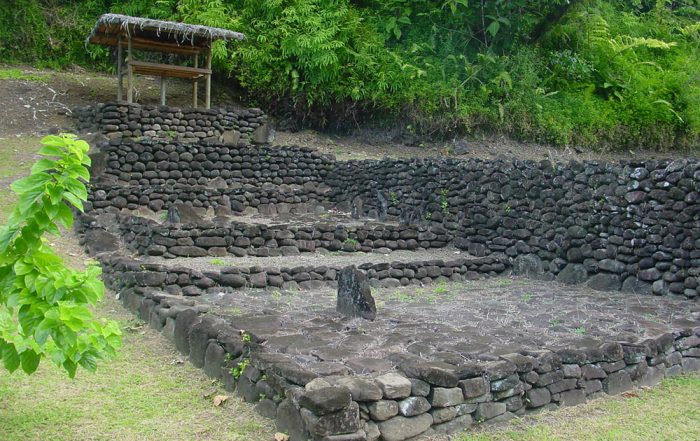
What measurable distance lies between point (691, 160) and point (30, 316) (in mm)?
8533

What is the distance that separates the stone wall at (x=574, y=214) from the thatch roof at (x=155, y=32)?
18.1 feet

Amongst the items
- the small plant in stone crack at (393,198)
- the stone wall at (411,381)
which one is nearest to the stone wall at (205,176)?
the small plant in stone crack at (393,198)

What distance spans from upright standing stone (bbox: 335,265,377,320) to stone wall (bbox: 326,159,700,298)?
4398mm

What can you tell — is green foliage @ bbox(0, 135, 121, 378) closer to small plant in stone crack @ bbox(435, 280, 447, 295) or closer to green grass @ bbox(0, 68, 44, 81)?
small plant in stone crack @ bbox(435, 280, 447, 295)

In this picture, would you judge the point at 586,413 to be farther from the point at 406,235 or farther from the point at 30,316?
the point at 406,235

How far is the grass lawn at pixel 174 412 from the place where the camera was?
484 cm

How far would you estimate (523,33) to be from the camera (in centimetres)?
1923

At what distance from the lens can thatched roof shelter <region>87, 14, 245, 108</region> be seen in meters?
14.3

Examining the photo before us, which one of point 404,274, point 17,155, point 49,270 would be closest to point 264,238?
point 404,274


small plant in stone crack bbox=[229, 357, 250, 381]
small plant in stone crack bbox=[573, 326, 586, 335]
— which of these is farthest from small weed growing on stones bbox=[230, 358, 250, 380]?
small plant in stone crack bbox=[573, 326, 586, 335]

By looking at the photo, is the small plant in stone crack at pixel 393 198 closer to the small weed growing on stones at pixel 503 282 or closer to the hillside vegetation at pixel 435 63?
the small weed growing on stones at pixel 503 282

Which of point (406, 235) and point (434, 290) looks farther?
point (406, 235)

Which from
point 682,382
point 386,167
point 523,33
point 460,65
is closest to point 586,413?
point 682,382

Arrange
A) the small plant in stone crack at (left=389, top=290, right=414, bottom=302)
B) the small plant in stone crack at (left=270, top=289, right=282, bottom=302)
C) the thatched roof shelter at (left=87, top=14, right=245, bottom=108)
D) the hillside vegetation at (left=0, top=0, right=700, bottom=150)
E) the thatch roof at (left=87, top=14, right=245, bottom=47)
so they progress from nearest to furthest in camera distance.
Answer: the small plant in stone crack at (left=270, top=289, right=282, bottom=302) < the small plant in stone crack at (left=389, top=290, right=414, bottom=302) < the thatch roof at (left=87, top=14, right=245, bottom=47) < the thatched roof shelter at (left=87, top=14, right=245, bottom=108) < the hillside vegetation at (left=0, top=0, right=700, bottom=150)
